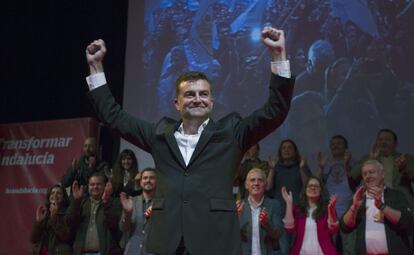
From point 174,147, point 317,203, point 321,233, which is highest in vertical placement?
point 174,147

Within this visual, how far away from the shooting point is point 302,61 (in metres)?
5.39

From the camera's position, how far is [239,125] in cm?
193

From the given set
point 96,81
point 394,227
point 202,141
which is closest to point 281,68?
point 202,141

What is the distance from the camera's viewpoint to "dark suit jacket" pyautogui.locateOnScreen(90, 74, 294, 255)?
1781 mm

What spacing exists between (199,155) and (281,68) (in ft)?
1.30

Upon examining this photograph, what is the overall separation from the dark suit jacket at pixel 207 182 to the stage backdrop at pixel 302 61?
133 inches

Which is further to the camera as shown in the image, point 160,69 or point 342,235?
point 160,69

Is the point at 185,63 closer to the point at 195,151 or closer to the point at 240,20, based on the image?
the point at 240,20

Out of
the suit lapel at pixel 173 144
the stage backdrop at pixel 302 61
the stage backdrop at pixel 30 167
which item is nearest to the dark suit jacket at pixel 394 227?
the stage backdrop at pixel 302 61

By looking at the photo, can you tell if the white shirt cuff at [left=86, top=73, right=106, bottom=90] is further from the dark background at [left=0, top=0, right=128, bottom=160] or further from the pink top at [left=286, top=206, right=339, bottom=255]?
the dark background at [left=0, top=0, right=128, bottom=160]

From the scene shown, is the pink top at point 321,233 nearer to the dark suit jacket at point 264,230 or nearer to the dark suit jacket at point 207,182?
the dark suit jacket at point 264,230

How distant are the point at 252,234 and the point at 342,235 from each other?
2.05ft

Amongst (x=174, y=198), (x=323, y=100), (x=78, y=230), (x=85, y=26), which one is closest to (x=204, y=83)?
(x=174, y=198)

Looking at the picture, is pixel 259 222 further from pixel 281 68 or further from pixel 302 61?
pixel 281 68
